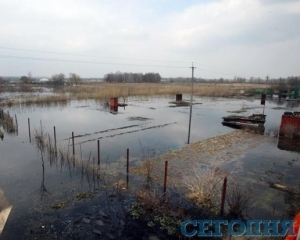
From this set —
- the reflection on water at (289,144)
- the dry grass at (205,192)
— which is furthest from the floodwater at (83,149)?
the dry grass at (205,192)

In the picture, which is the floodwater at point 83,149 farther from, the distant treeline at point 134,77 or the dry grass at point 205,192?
the distant treeline at point 134,77

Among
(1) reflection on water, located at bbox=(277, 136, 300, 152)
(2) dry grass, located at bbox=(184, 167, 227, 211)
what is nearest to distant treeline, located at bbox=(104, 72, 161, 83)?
(1) reflection on water, located at bbox=(277, 136, 300, 152)

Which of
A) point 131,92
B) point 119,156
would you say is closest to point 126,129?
point 119,156

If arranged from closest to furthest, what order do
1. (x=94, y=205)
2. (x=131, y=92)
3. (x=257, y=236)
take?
1. (x=257, y=236)
2. (x=94, y=205)
3. (x=131, y=92)

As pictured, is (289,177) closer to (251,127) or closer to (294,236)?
(294,236)

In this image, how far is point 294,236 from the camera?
400 cm

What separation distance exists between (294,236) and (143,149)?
8.50 meters

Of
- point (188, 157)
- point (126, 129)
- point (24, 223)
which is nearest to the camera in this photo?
point (24, 223)

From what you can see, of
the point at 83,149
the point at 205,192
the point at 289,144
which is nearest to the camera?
the point at 205,192

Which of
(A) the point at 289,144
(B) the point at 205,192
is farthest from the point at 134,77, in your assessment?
(B) the point at 205,192

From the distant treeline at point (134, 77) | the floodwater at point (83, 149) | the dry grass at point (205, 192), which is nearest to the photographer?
the dry grass at point (205, 192)

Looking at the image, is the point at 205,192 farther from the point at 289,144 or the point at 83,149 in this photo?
the point at 289,144

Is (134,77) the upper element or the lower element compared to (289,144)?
upper

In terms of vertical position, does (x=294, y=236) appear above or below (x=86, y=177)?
above
